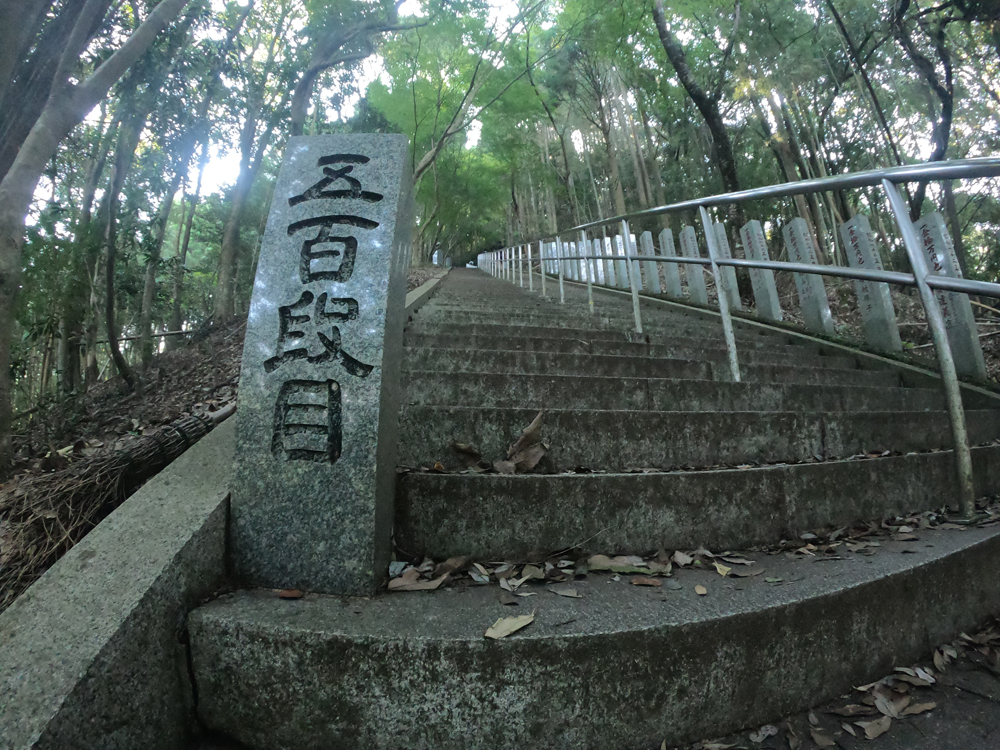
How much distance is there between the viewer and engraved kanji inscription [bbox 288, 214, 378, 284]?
1.57m

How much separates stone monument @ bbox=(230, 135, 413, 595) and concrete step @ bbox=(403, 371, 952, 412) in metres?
0.85

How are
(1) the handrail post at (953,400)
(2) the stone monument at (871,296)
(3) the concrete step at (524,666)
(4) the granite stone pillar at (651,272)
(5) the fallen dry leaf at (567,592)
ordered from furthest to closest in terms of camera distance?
(4) the granite stone pillar at (651,272) → (2) the stone monument at (871,296) → (1) the handrail post at (953,400) → (5) the fallen dry leaf at (567,592) → (3) the concrete step at (524,666)

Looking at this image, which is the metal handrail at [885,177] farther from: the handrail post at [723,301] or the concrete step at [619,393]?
the concrete step at [619,393]

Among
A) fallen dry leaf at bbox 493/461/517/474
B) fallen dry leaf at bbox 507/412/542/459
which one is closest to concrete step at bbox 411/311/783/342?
fallen dry leaf at bbox 507/412/542/459

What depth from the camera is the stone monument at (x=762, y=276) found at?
4.85 metres

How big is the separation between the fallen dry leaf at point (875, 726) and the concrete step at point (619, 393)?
1585mm

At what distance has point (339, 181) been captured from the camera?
1.69 m

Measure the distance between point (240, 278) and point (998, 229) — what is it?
2271 centimetres

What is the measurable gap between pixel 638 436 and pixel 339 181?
1.52 metres

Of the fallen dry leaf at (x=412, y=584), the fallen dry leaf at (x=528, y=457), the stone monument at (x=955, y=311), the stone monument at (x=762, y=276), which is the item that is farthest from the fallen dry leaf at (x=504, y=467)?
the stone monument at (x=762, y=276)

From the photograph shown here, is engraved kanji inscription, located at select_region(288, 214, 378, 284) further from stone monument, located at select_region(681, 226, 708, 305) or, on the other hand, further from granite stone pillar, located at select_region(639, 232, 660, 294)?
granite stone pillar, located at select_region(639, 232, 660, 294)

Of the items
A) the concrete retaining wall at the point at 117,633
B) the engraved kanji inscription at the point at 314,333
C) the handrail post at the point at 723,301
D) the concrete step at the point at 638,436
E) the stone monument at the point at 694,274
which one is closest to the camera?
the concrete retaining wall at the point at 117,633

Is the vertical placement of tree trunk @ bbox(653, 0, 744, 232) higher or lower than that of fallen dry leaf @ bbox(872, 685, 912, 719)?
higher

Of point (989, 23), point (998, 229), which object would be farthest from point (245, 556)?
point (998, 229)
